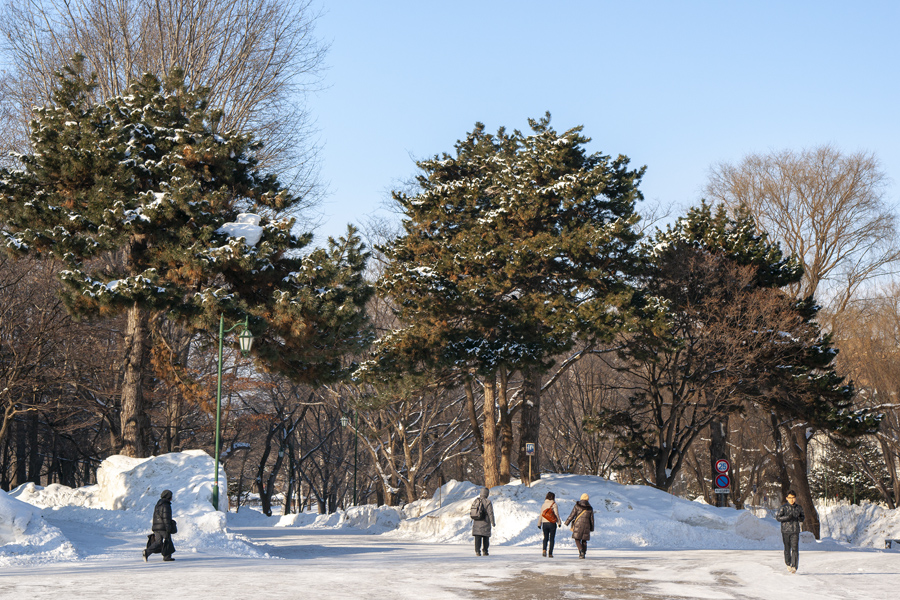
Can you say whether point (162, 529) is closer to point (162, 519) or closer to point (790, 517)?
point (162, 519)

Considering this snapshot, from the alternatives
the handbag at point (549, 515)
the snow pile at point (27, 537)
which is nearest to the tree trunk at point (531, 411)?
the handbag at point (549, 515)

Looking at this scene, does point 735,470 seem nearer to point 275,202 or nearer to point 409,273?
point 409,273

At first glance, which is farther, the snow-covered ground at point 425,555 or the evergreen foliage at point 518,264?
the evergreen foliage at point 518,264

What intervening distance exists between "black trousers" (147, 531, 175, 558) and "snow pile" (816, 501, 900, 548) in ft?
117

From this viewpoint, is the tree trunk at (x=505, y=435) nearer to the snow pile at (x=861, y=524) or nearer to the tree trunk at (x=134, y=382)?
the tree trunk at (x=134, y=382)

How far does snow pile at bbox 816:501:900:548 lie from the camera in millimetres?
40656

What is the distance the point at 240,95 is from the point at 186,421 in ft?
76.0

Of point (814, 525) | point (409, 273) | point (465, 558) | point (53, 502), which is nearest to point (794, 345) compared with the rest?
point (814, 525)

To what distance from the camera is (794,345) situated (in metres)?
30.3

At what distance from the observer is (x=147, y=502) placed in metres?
21.4

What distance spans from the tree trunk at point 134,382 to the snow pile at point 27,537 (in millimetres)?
8302

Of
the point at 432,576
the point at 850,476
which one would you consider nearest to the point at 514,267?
the point at 432,576

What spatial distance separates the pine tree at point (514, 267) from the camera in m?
27.1

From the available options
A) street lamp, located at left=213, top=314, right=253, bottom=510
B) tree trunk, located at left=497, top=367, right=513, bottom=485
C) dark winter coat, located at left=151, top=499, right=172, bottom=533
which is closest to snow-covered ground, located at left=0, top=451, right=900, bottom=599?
street lamp, located at left=213, top=314, right=253, bottom=510
